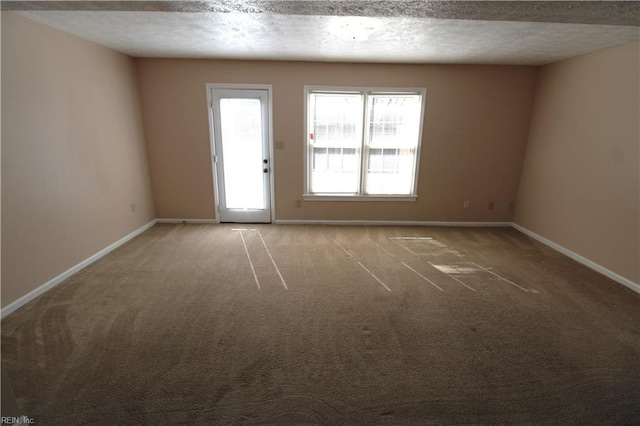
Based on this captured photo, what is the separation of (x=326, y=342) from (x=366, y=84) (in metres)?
3.55

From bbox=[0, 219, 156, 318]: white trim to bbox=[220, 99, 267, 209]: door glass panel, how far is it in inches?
57.9

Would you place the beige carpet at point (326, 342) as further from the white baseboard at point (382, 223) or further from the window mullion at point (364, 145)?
the window mullion at point (364, 145)

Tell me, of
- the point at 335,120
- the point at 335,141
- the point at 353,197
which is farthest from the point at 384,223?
the point at 335,120

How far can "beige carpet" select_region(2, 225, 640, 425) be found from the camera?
1733 millimetres

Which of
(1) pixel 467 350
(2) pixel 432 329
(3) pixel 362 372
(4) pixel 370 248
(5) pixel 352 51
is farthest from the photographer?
(4) pixel 370 248

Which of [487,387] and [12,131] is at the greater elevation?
[12,131]

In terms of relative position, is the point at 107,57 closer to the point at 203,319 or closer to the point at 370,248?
the point at 203,319

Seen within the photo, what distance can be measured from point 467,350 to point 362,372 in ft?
2.61

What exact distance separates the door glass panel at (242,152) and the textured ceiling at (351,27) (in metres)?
0.75

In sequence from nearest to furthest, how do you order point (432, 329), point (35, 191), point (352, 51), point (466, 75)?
point (432, 329)
point (35, 191)
point (352, 51)
point (466, 75)

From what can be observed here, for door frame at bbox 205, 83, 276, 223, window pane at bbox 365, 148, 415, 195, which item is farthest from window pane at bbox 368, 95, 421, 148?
door frame at bbox 205, 83, 276, 223

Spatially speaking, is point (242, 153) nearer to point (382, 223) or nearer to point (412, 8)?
point (382, 223)

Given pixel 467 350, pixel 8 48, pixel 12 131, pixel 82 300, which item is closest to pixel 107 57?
pixel 8 48

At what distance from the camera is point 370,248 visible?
13.1 ft
